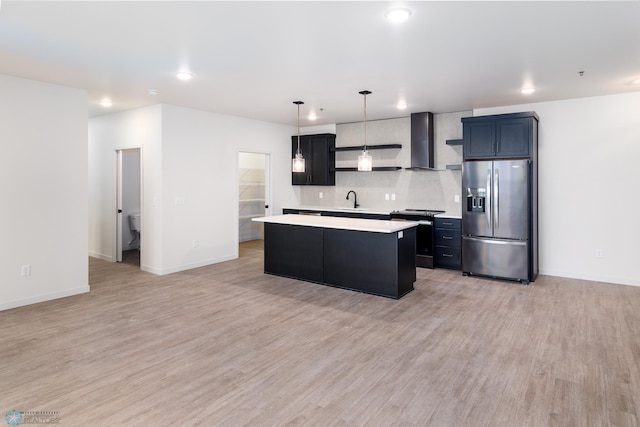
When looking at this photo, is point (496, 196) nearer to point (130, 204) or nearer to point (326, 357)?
point (326, 357)

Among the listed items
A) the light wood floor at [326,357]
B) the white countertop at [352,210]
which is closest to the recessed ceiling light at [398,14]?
the light wood floor at [326,357]

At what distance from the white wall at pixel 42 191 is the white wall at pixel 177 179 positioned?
1.11 metres

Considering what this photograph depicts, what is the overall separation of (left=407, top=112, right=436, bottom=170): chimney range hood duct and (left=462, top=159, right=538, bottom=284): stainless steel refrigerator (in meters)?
0.90

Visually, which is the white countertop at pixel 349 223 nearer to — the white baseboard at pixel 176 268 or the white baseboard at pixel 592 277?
the white baseboard at pixel 176 268

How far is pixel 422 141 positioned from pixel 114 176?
5.36 meters

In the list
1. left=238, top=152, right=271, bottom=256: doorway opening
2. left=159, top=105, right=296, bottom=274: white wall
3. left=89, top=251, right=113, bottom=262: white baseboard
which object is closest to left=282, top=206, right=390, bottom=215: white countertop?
left=159, top=105, right=296, bottom=274: white wall

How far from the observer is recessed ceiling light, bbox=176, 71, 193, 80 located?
4285 millimetres

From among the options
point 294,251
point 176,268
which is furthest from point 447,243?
point 176,268

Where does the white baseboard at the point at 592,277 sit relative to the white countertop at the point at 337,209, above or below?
below

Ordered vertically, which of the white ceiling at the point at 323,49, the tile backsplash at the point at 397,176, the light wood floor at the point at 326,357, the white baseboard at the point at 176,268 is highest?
the white ceiling at the point at 323,49

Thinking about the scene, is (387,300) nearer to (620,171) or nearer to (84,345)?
(84,345)

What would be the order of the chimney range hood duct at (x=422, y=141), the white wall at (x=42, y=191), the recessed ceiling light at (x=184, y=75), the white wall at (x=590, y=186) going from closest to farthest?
the recessed ceiling light at (x=184, y=75) < the white wall at (x=42, y=191) < the white wall at (x=590, y=186) < the chimney range hood duct at (x=422, y=141)

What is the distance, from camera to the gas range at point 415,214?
6.36m

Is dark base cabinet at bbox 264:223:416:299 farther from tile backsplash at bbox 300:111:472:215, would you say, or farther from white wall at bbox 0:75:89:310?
white wall at bbox 0:75:89:310
